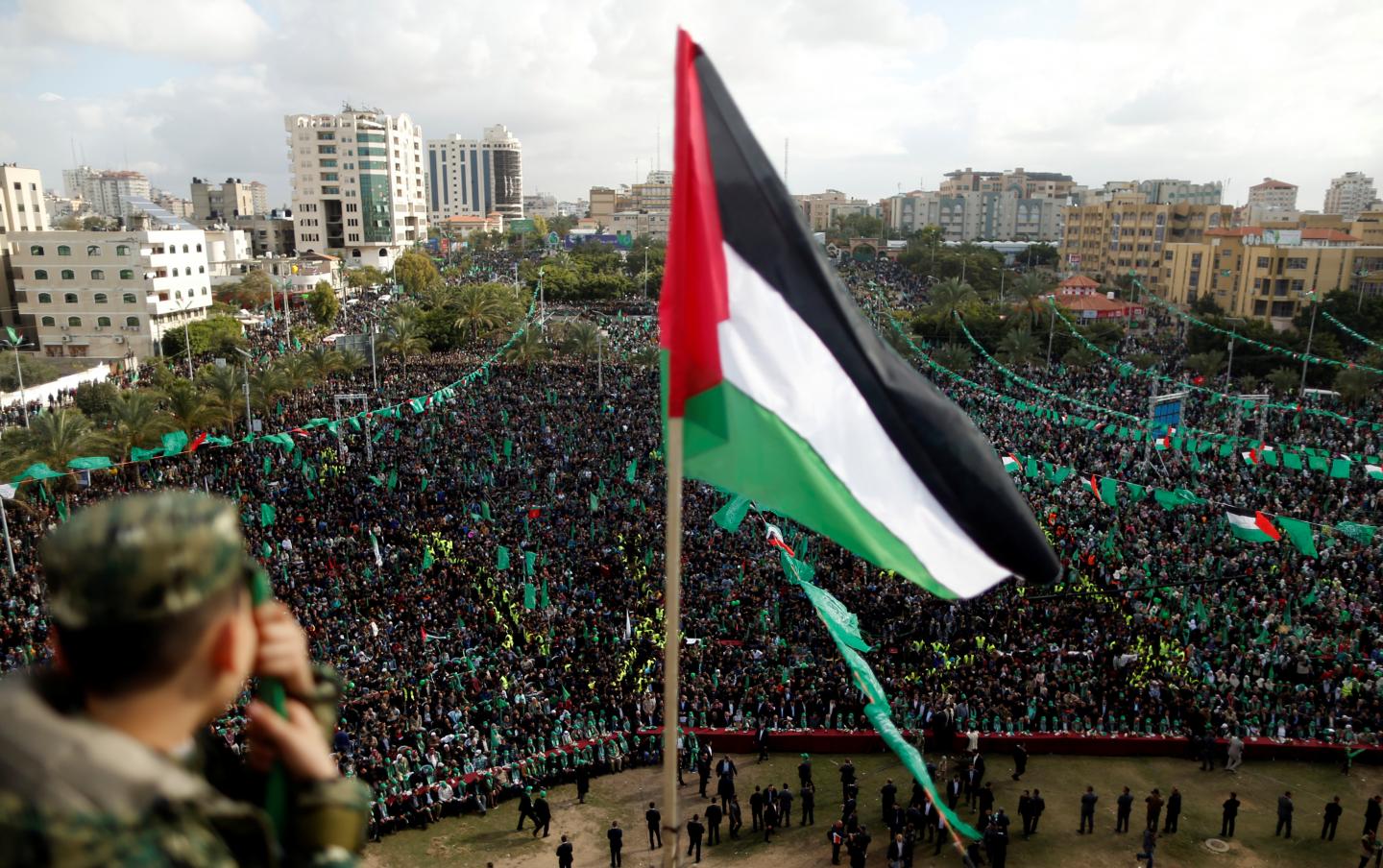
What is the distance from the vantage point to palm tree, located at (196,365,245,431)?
3559cm

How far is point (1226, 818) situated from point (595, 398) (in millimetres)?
30974

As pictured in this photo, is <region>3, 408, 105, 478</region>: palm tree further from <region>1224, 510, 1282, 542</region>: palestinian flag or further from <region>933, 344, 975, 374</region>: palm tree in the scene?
<region>933, 344, 975, 374</region>: palm tree

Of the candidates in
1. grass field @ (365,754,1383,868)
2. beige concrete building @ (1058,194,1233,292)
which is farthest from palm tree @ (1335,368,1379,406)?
beige concrete building @ (1058,194,1233,292)

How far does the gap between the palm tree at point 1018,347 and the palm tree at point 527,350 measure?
26048 millimetres

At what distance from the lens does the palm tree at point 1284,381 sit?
45.9 metres

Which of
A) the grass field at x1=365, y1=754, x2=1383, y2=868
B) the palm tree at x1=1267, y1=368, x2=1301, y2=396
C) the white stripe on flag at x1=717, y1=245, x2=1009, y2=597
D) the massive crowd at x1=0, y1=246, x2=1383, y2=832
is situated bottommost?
the grass field at x1=365, y1=754, x2=1383, y2=868

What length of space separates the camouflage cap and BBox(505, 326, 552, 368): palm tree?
158 feet

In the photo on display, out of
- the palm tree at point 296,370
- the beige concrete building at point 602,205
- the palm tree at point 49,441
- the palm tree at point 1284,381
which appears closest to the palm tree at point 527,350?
the palm tree at point 296,370

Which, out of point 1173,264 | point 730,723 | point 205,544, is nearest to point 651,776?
point 730,723

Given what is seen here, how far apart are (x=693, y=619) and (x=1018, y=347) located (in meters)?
37.6

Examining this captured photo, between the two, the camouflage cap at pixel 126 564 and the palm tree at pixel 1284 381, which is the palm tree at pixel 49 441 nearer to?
the camouflage cap at pixel 126 564

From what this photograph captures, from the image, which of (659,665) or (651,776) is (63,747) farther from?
(659,665)

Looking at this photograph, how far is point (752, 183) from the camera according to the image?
4.95m

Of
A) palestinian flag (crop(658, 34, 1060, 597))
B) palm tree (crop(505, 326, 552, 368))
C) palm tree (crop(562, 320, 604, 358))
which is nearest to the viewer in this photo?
palestinian flag (crop(658, 34, 1060, 597))
